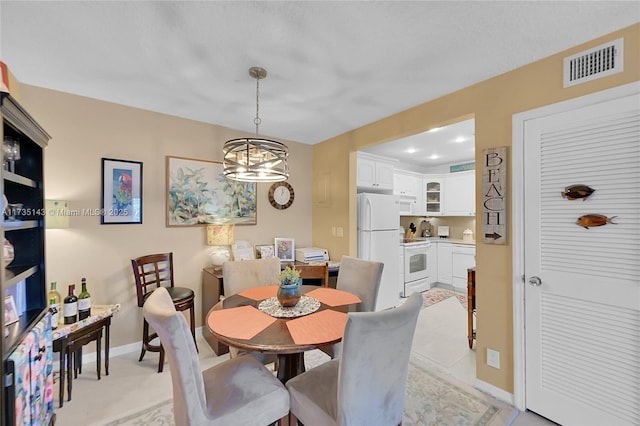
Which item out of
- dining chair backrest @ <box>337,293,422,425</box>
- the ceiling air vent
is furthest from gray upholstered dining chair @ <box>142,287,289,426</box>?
the ceiling air vent

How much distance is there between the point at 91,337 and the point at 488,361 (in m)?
3.23

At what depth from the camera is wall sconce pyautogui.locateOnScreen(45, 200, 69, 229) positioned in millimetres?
2115

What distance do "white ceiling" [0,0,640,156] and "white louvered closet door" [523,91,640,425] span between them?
0.58m

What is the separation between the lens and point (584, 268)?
Result: 169 centimetres

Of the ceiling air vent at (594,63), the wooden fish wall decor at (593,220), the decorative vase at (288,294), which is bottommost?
the decorative vase at (288,294)

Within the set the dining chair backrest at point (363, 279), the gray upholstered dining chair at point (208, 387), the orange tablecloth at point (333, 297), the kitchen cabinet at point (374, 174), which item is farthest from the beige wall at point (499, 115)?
→ the gray upholstered dining chair at point (208, 387)

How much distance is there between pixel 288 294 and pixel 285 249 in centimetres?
188

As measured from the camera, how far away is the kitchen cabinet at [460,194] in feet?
15.8

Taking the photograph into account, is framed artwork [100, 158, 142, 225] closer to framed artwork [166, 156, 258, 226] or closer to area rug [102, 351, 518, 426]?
framed artwork [166, 156, 258, 226]

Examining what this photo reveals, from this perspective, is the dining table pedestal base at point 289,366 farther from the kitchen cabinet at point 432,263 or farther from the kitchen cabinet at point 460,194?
the kitchen cabinet at point 460,194

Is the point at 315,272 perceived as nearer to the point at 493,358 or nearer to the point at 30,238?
the point at 493,358

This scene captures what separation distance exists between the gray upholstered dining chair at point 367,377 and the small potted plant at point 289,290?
0.50 m

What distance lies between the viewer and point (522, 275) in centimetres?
194

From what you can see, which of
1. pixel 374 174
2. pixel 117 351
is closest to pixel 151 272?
pixel 117 351
